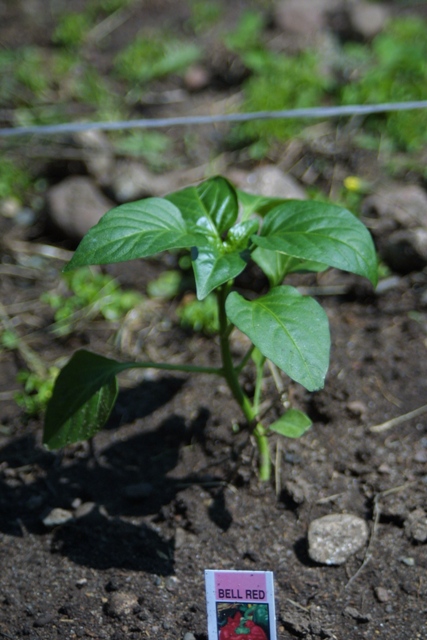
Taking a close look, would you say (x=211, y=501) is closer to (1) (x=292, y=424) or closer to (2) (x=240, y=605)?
(1) (x=292, y=424)

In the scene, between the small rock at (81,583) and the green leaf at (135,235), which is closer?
the green leaf at (135,235)

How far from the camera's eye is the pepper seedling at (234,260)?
1.34 meters

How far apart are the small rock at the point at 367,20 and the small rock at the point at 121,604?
10.5 ft

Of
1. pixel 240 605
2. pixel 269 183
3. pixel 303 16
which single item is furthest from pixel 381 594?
pixel 303 16

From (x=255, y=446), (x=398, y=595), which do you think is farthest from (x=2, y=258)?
(x=398, y=595)

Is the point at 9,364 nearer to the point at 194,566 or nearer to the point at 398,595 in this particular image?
the point at 194,566

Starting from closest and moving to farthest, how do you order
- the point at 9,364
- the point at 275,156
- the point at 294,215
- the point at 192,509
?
the point at 294,215, the point at 192,509, the point at 9,364, the point at 275,156

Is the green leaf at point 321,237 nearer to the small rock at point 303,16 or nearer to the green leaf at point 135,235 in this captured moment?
the green leaf at point 135,235

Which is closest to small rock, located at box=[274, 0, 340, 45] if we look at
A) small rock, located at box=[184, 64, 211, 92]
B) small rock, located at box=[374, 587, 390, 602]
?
small rock, located at box=[184, 64, 211, 92]

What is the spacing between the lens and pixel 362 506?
179cm

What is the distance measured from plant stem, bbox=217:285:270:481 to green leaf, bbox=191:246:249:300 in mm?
141

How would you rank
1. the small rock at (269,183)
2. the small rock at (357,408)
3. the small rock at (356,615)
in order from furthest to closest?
1. the small rock at (269,183)
2. the small rock at (357,408)
3. the small rock at (356,615)

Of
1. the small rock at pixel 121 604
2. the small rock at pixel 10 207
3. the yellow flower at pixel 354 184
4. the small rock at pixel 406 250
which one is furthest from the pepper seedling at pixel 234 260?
the small rock at pixel 10 207

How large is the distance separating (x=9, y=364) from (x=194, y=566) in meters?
1.08
